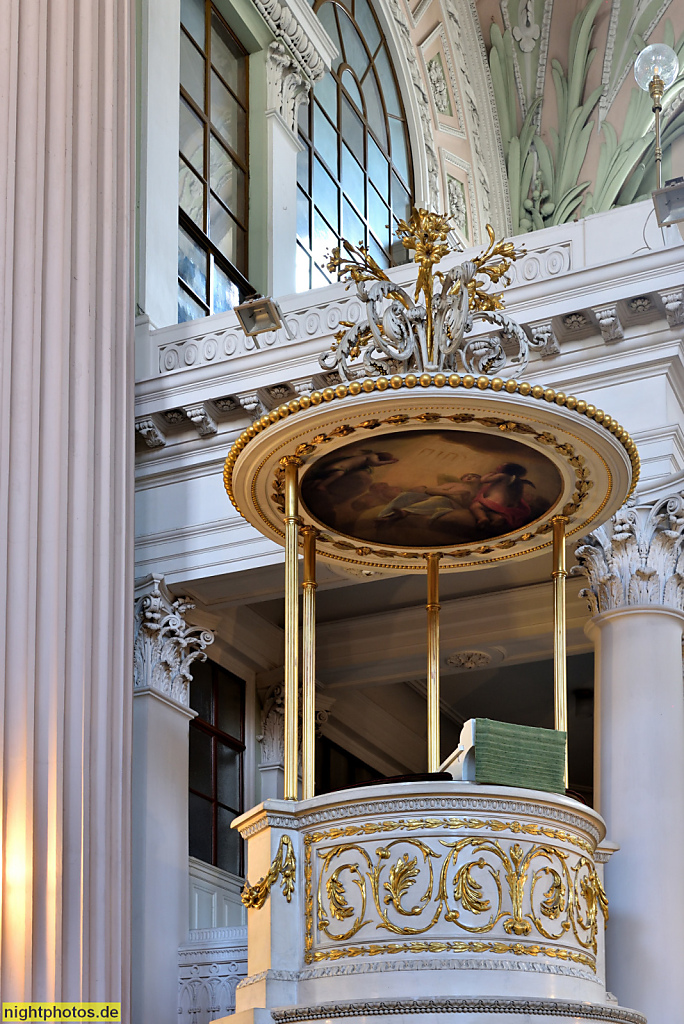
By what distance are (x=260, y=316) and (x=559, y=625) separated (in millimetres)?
2979

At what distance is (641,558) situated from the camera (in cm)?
795

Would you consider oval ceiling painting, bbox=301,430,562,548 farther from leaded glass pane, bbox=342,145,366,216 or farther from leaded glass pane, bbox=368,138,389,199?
leaded glass pane, bbox=368,138,389,199

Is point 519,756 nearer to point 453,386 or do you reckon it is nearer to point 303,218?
point 453,386

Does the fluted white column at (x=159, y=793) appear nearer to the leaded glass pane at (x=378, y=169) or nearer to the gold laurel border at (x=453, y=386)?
the gold laurel border at (x=453, y=386)

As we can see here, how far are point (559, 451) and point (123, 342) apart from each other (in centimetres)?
329

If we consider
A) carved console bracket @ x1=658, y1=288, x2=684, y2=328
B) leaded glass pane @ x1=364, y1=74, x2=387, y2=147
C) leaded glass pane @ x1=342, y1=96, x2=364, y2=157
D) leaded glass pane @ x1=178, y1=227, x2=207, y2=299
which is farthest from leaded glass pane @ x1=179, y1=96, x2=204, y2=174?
carved console bracket @ x1=658, y1=288, x2=684, y2=328

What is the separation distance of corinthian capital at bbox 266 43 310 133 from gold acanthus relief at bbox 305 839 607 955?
783 cm

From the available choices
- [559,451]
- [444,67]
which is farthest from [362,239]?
[559,451]

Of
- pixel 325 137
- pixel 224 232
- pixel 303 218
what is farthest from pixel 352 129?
pixel 224 232

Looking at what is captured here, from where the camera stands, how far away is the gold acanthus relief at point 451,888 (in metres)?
5.68

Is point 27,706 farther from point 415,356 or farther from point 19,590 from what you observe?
point 415,356

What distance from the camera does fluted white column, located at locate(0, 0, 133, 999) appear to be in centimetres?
707

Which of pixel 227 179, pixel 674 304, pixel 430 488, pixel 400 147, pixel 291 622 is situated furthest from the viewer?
pixel 400 147

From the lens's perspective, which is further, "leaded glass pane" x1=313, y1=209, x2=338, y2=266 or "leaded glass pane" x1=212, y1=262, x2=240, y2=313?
"leaded glass pane" x1=313, y1=209, x2=338, y2=266
